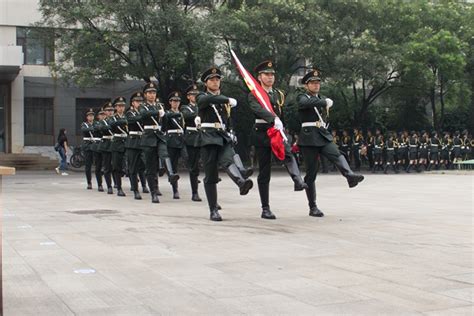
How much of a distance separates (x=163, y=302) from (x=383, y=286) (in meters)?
1.71

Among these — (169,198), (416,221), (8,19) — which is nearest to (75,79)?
(8,19)

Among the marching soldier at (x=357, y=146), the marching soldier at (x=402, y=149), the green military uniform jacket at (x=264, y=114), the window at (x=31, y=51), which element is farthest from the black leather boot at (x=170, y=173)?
the window at (x=31, y=51)

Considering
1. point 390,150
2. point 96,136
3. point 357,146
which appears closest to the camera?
point 96,136

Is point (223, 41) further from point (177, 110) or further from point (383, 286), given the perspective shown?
point (383, 286)

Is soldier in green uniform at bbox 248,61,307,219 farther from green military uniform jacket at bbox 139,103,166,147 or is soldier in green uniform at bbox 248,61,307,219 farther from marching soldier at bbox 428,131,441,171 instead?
marching soldier at bbox 428,131,441,171

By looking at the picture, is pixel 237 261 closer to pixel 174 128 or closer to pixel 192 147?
pixel 192 147

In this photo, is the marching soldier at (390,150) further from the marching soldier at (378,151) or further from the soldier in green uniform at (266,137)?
the soldier in green uniform at (266,137)

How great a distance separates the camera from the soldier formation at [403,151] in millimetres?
27891

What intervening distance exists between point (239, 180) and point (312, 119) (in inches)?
63.5

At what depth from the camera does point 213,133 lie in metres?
8.95

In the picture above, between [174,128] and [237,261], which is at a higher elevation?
[174,128]

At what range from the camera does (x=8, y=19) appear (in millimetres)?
31266

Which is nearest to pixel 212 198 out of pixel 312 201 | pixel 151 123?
pixel 312 201

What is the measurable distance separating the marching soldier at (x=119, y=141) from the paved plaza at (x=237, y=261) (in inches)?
117
